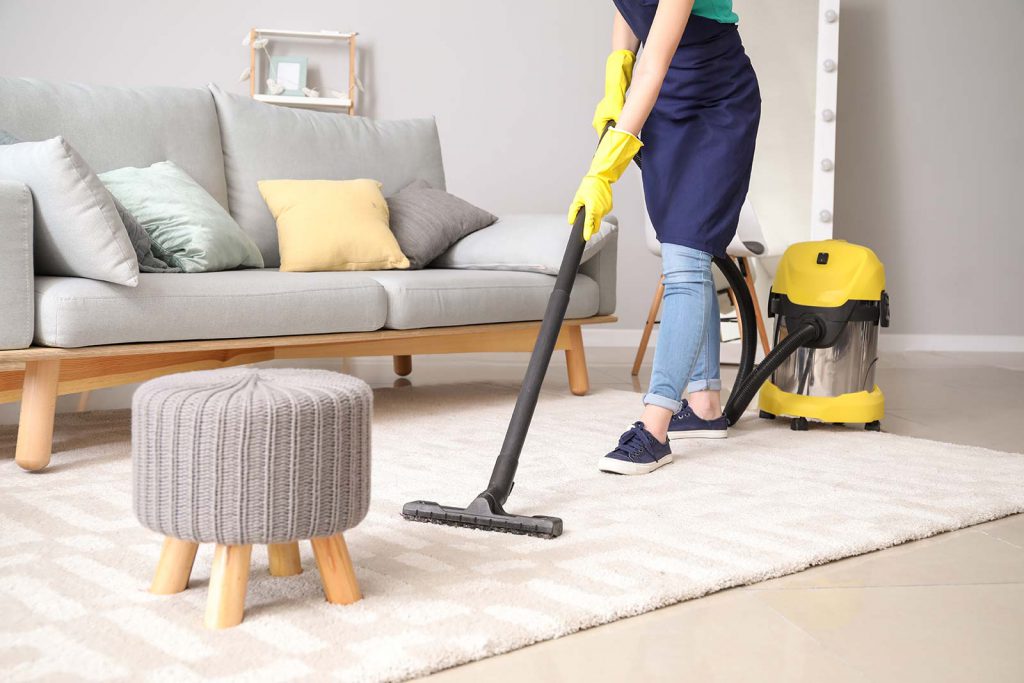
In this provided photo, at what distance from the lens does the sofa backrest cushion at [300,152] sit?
118 inches

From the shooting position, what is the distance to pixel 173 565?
4.19ft

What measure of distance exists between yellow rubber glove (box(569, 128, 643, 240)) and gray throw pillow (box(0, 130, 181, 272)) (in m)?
1.03

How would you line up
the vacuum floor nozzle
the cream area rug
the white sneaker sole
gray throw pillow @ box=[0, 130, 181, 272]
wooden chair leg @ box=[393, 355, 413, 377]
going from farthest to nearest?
wooden chair leg @ box=[393, 355, 413, 377] < gray throw pillow @ box=[0, 130, 181, 272] < the white sneaker sole < the vacuum floor nozzle < the cream area rug

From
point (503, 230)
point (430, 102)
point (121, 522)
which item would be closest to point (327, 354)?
point (503, 230)

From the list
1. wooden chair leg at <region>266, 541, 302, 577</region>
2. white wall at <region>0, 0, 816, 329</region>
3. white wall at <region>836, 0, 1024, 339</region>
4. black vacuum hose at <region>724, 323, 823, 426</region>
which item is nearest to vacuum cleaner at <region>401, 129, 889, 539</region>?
black vacuum hose at <region>724, 323, 823, 426</region>

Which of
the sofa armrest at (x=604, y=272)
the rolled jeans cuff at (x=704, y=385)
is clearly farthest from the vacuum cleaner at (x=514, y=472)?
the sofa armrest at (x=604, y=272)

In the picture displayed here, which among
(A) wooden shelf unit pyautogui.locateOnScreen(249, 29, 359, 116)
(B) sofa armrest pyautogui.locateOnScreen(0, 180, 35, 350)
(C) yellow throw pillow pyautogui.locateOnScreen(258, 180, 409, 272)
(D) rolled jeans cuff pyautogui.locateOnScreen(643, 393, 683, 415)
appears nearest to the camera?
(B) sofa armrest pyautogui.locateOnScreen(0, 180, 35, 350)

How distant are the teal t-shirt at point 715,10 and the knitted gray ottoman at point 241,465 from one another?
1369 mm

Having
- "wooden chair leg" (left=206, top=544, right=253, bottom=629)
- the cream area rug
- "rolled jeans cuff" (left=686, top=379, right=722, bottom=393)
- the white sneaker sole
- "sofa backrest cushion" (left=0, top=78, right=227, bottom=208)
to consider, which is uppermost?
"sofa backrest cushion" (left=0, top=78, right=227, bottom=208)

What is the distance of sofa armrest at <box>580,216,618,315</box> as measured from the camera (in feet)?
10.4

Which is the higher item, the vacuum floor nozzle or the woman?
the woman

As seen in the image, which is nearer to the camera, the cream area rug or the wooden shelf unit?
the cream area rug

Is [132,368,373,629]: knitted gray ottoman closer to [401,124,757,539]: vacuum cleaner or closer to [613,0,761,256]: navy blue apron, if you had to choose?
[401,124,757,539]: vacuum cleaner

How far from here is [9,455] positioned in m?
2.16
